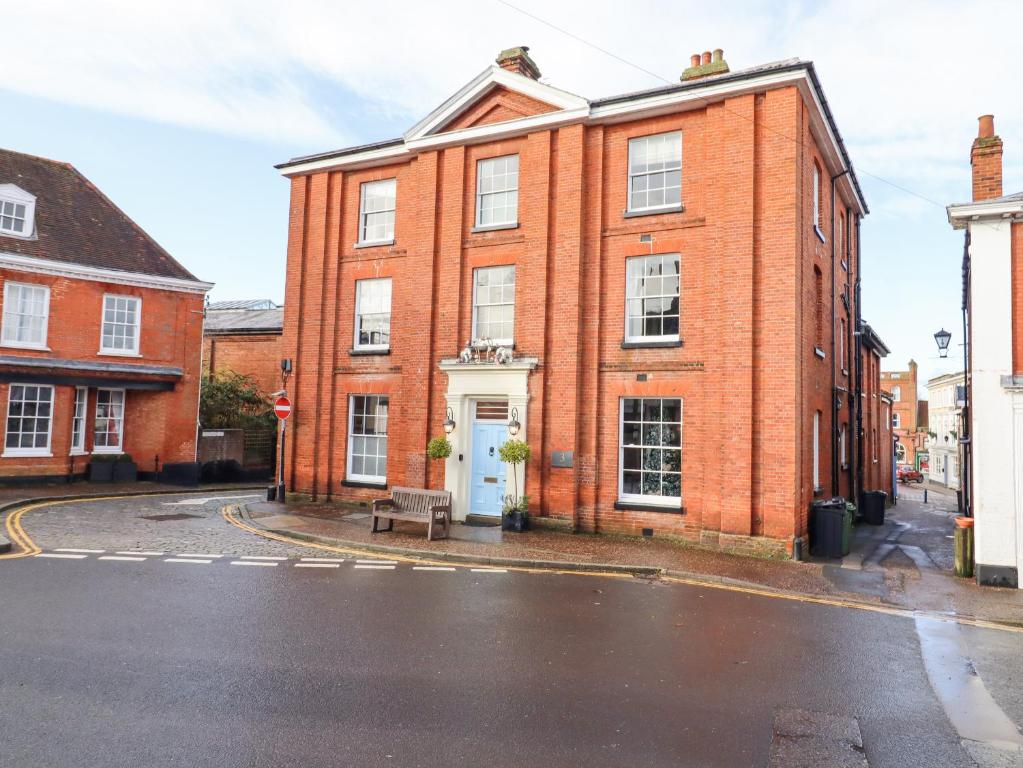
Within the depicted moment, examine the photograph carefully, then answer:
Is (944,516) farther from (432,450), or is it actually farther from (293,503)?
(293,503)

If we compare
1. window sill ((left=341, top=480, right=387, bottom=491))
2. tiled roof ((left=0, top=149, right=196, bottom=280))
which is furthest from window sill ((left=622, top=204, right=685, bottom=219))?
tiled roof ((left=0, top=149, right=196, bottom=280))

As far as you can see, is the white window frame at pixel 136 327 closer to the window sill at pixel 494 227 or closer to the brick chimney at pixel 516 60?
the window sill at pixel 494 227

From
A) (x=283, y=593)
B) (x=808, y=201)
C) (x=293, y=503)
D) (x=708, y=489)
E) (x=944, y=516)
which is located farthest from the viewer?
(x=944, y=516)

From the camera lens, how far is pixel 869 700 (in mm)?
6023

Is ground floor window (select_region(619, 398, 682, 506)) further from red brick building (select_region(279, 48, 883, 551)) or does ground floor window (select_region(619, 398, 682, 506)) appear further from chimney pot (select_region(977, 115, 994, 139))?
chimney pot (select_region(977, 115, 994, 139))

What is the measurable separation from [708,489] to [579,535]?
9.33ft

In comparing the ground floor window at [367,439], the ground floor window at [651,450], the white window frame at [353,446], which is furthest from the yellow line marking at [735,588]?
the ground floor window at [367,439]

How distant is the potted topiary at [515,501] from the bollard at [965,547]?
7887 millimetres

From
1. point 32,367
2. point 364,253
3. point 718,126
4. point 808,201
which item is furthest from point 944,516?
point 32,367

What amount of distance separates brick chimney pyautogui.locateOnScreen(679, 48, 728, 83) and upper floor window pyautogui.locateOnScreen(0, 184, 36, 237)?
20308 millimetres

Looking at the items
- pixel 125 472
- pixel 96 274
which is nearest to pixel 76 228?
pixel 96 274

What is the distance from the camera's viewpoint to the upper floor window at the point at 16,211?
21.5m

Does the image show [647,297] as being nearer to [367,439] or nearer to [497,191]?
[497,191]

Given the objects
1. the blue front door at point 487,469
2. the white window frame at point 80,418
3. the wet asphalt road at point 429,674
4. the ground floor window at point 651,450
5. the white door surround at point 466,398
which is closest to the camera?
the wet asphalt road at point 429,674
